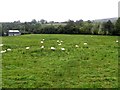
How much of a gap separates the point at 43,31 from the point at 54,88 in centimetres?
5183

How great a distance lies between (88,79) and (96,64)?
3.05m

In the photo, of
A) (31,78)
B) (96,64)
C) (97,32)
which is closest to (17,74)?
(31,78)

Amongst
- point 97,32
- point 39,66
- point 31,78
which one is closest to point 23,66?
point 39,66

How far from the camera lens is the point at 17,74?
9180 mm

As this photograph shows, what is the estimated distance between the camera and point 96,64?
11430mm

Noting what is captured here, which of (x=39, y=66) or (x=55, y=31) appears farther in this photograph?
(x=55, y=31)

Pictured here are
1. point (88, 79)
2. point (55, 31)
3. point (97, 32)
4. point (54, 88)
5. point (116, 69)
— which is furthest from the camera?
point (55, 31)


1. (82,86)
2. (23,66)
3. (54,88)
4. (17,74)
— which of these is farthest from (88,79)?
(23,66)

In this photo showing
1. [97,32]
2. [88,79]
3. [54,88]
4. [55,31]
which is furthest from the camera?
[55,31]

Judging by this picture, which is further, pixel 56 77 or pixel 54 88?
pixel 56 77

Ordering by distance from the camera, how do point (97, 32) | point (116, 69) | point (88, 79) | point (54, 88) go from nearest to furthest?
1. point (54, 88)
2. point (88, 79)
3. point (116, 69)
4. point (97, 32)

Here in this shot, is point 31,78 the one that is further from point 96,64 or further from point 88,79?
Result: point 96,64

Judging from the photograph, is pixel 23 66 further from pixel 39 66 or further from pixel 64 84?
pixel 64 84

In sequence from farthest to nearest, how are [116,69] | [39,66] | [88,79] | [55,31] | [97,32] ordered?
[55,31] → [97,32] → [39,66] → [116,69] → [88,79]
